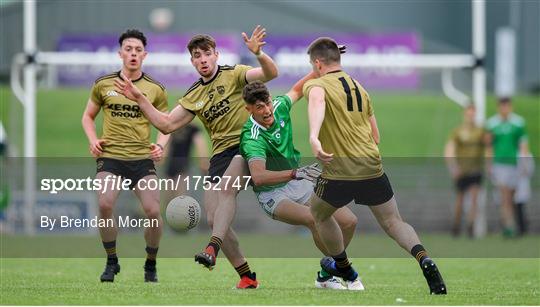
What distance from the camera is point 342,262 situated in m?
11.6

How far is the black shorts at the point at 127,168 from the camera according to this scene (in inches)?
502

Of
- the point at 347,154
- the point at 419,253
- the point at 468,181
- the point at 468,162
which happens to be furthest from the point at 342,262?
the point at 468,181

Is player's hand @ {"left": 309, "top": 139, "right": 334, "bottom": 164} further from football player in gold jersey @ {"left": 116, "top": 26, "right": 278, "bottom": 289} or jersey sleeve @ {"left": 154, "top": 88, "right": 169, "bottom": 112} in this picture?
jersey sleeve @ {"left": 154, "top": 88, "right": 169, "bottom": 112}

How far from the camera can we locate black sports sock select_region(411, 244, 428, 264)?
10.8 metres

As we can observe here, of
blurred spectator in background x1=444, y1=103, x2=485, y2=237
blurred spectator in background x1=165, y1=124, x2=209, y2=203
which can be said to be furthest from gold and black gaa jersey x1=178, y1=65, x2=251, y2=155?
blurred spectator in background x1=444, y1=103, x2=485, y2=237

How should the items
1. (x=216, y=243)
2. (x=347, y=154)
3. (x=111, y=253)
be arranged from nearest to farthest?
(x=347, y=154) → (x=216, y=243) → (x=111, y=253)

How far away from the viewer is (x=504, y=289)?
1185 centimetres

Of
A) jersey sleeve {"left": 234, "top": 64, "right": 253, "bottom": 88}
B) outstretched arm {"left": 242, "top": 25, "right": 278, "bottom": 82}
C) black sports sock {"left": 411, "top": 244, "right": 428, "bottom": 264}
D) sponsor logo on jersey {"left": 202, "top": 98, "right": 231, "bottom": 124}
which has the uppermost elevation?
outstretched arm {"left": 242, "top": 25, "right": 278, "bottom": 82}

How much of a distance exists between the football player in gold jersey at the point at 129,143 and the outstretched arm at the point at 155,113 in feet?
2.10

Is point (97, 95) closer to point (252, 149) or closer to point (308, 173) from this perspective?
point (252, 149)

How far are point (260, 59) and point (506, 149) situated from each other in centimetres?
1165

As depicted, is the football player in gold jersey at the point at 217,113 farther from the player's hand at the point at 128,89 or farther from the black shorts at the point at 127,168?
the black shorts at the point at 127,168

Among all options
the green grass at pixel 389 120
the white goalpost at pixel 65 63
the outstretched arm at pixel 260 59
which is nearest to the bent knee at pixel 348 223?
the outstretched arm at pixel 260 59

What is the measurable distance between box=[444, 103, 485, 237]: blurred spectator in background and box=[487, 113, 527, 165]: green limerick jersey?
22cm
